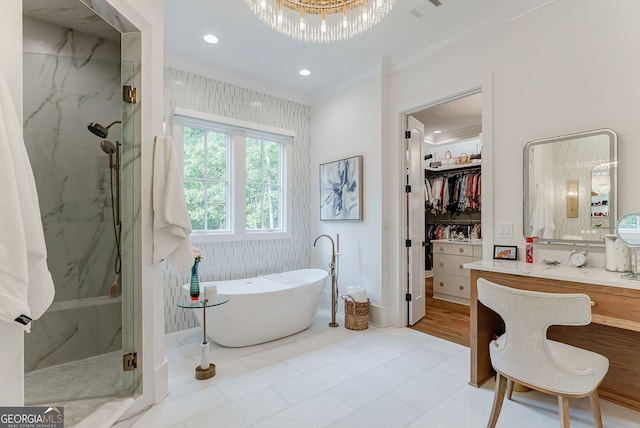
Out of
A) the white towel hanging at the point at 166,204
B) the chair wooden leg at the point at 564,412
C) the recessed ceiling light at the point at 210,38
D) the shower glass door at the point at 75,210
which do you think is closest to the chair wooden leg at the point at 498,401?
the chair wooden leg at the point at 564,412

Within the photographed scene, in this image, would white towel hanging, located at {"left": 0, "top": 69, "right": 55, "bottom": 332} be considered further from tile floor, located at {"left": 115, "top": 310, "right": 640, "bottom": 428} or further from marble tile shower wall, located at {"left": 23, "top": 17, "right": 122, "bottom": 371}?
marble tile shower wall, located at {"left": 23, "top": 17, "right": 122, "bottom": 371}

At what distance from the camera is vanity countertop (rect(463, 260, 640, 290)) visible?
163 cm

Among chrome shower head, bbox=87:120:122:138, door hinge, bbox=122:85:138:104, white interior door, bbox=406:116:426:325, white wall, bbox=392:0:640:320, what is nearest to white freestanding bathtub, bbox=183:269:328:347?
white interior door, bbox=406:116:426:325

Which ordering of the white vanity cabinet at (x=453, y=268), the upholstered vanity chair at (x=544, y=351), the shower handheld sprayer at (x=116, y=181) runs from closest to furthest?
1. the upholstered vanity chair at (x=544, y=351)
2. the shower handheld sprayer at (x=116, y=181)
3. the white vanity cabinet at (x=453, y=268)

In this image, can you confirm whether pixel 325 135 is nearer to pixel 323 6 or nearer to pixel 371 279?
pixel 371 279

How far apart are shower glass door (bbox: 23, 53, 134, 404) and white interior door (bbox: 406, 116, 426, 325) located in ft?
8.93

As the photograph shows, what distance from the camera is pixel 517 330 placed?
1.56 meters

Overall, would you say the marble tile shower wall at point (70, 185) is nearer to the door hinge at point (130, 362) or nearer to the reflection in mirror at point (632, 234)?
the door hinge at point (130, 362)

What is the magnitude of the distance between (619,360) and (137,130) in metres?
3.47

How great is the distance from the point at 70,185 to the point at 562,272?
11.8 feet

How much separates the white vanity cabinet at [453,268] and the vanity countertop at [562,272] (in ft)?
6.59

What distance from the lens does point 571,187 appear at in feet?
7.21

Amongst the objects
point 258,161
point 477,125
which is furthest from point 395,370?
point 477,125

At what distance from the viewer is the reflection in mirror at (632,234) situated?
1.71m
